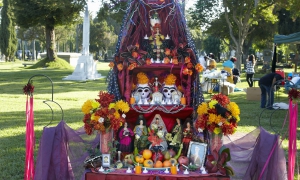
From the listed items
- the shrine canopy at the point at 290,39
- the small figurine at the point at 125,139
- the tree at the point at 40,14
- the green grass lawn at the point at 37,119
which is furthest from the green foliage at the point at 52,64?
the small figurine at the point at 125,139

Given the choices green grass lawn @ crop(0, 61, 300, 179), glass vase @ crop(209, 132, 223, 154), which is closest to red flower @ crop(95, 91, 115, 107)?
glass vase @ crop(209, 132, 223, 154)

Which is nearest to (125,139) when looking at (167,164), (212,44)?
(167,164)

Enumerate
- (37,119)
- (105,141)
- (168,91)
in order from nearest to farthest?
(105,141) < (168,91) < (37,119)

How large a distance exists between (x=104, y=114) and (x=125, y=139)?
1.89 ft

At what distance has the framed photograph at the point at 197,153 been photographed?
4836 mm

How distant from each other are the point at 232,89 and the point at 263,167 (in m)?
12.4

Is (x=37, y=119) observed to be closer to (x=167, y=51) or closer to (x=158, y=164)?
(x=167, y=51)

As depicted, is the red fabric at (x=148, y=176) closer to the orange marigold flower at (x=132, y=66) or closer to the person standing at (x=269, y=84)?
the orange marigold flower at (x=132, y=66)

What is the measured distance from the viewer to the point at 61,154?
16.0 ft

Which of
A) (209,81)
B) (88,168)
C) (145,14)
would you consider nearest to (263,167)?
(88,168)

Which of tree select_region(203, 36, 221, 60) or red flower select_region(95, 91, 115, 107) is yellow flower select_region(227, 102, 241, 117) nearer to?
red flower select_region(95, 91, 115, 107)

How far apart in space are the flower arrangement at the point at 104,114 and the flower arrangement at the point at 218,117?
3.14 feet

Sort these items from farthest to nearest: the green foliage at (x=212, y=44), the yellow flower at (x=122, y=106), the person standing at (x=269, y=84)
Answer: the green foliage at (x=212, y=44) < the person standing at (x=269, y=84) < the yellow flower at (x=122, y=106)

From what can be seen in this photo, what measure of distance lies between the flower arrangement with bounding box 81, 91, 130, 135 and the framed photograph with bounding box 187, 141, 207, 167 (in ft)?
3.11
